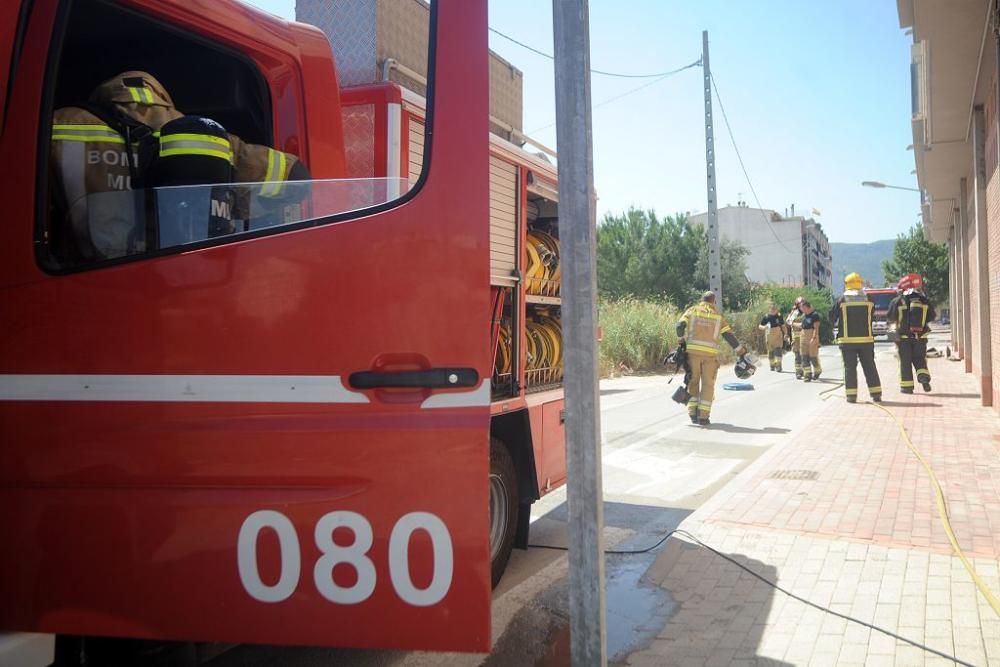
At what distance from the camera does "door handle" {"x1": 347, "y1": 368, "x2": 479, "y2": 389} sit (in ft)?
6.75

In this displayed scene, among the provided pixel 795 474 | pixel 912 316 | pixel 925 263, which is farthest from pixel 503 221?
pixel 925 263

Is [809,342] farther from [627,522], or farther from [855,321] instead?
[627,522]

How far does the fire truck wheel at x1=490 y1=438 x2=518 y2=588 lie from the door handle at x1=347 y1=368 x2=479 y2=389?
218cm

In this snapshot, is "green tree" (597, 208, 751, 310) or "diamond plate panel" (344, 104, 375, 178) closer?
"diamond plate panel" (344, 104, 375, 178)

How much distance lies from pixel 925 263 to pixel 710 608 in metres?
61.0

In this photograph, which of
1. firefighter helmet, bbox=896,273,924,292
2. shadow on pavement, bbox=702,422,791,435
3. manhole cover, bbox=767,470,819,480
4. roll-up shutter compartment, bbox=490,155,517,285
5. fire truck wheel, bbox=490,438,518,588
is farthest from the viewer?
firefighter helmet, bbox=896,273,924,292

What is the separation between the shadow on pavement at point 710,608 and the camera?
11.4ft

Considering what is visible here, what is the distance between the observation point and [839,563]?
177 inches

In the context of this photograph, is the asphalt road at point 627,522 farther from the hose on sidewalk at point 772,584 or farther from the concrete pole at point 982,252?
the concrete pole at point 982,252

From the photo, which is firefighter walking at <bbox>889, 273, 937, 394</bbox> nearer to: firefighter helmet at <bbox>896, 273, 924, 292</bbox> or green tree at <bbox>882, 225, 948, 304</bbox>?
firefighter helmet at <bbox>896, 273, 924, 292</bbox>

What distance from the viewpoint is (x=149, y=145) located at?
7.72 ft

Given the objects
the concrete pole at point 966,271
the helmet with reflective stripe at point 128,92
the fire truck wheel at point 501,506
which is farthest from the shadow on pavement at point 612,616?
the concrete pole at point 966,271

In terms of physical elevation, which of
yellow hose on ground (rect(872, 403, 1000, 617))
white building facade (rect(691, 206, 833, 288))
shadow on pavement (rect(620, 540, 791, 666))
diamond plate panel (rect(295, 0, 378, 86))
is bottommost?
shadow on pavement (rect(620, 540, 791, 666))

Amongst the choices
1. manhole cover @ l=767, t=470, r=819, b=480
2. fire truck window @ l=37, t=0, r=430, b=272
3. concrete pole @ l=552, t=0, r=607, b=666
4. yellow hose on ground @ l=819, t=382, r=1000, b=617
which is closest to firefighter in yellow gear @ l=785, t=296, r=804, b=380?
yellow hose on ground @ l=819, t=382, r=1000, b=617
